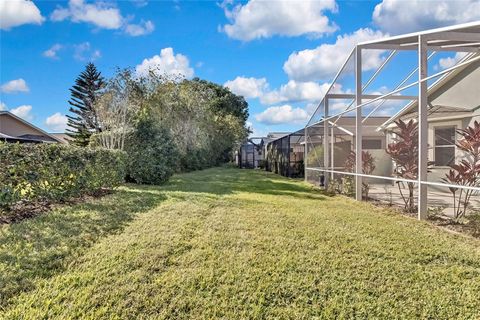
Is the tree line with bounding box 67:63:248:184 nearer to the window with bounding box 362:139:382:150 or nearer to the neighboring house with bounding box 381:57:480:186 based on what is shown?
the window with bounding box 362:139:382:150

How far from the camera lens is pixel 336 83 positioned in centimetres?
992

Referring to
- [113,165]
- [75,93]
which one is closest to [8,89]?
[75,93]

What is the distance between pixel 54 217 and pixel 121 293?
3.01m

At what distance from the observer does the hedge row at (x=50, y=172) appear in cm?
510

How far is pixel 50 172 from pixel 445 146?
7.82 metres

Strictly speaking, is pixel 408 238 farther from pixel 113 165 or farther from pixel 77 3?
pixel 77 3

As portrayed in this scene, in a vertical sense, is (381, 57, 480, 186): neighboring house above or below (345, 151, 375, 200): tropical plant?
above

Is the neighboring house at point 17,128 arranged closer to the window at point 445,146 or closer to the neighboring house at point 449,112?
the neighboring house at point 449,112

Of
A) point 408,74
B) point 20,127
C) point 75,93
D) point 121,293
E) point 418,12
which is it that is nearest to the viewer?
point 121,293

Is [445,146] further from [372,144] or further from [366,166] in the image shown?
[372,144]

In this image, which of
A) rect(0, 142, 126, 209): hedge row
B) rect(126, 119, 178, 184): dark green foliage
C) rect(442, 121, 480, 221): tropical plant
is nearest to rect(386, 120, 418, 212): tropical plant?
rect(442, 121, 480, 221): tropical plant

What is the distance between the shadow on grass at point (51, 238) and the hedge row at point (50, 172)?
57 centimetres

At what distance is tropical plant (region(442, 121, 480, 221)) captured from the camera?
507 centimetres

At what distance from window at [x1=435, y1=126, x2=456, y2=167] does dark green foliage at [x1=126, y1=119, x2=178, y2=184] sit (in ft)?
26.4
